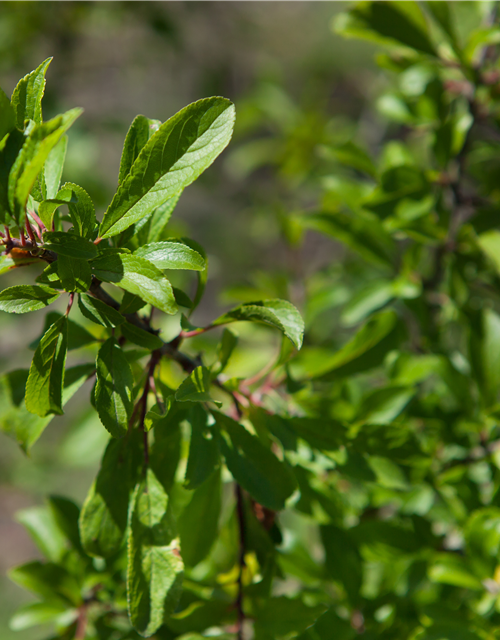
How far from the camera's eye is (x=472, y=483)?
0.68 metres

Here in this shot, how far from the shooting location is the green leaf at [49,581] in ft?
2.05

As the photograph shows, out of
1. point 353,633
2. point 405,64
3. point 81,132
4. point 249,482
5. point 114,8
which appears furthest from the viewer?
point 114,8

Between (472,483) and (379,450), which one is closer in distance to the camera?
(379,450)

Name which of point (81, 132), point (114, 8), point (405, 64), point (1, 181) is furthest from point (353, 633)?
point (114, 8)

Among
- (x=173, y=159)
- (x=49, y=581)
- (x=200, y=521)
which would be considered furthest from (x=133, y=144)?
(x=49, y=581)

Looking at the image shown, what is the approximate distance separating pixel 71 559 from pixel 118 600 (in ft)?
0.26

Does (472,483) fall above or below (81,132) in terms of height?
below

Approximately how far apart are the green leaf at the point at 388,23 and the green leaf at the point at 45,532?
0.76 meters

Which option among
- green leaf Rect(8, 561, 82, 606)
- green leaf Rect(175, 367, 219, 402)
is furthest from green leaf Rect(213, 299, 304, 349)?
green leaf Rect(8, 561, 82, 606)

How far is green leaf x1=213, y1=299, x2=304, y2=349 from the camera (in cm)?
42

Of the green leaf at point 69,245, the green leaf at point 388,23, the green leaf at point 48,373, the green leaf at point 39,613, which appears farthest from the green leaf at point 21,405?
the green leaf at point 388,23

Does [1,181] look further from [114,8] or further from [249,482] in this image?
[114,8]

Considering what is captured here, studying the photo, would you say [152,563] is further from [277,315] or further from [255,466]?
[277,315]

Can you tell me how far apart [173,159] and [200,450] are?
10.0 inches
